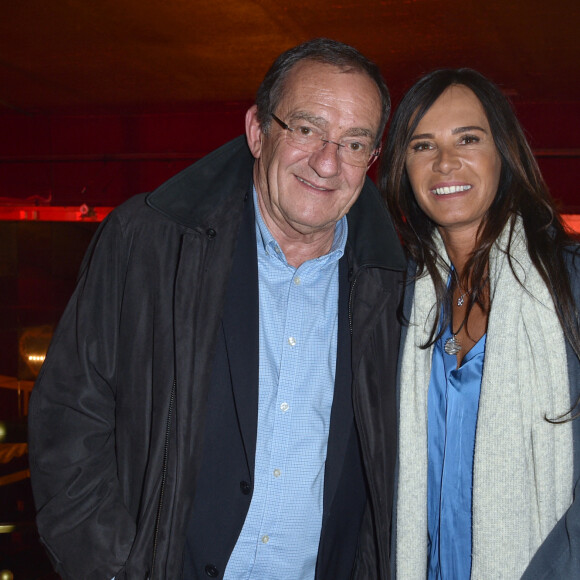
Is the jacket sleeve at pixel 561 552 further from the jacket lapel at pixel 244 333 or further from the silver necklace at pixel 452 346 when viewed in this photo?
the jacket lapel at pixel 244 333

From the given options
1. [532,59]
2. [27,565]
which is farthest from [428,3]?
[27,565]

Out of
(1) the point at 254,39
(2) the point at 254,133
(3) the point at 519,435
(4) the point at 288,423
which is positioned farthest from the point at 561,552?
(1) the point at 254,39

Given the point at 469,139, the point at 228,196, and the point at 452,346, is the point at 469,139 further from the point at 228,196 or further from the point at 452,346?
the point at 228,196

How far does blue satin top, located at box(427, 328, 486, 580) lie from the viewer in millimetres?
1661

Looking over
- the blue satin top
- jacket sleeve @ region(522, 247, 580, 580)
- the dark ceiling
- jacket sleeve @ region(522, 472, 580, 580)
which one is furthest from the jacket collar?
the dark ceiling

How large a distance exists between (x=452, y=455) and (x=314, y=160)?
2.91 feet

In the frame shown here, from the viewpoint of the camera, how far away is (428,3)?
522 cm

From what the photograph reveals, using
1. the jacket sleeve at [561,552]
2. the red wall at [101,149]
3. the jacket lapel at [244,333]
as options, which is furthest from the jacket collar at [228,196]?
the red wall at [101,149]

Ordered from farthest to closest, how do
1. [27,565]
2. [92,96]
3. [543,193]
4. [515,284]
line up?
[92,96], [27,565], [543,193], [515,284]

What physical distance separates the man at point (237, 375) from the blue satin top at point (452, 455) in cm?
15

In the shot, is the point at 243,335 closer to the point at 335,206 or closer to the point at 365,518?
the point at 335,206

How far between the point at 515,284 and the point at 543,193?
1.09 ft

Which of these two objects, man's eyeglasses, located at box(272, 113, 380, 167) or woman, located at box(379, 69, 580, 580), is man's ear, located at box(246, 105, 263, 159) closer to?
man's eyeglasses, located at box(272, 113, 380, 167)

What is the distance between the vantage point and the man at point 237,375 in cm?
140
